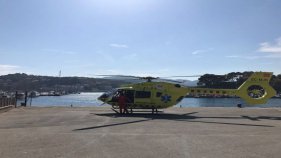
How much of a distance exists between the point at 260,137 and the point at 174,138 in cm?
363

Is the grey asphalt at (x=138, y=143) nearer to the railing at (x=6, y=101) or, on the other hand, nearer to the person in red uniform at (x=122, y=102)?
the person in red uniform at (x=122, y=102)

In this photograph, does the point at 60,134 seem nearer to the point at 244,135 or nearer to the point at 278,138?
the point at 244,135

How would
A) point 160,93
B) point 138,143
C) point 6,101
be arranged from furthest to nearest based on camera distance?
point 6,101 < point 160,93 < point 138,143

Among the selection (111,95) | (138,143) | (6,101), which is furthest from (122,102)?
(138,143)

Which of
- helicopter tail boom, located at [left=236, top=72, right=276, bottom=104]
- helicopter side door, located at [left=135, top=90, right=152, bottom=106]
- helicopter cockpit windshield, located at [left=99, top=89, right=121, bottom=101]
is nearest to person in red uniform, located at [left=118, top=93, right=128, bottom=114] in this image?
helicopter cockpit windshield, located at [left=99, top=89, right=121, bottom=101]

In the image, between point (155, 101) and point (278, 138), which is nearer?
point (278, 138)

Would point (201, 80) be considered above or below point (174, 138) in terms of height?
above

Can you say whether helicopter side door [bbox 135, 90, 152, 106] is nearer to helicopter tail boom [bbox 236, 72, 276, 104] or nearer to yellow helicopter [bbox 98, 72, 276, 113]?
yellow helicopter [bbox 98, 72, 276, 113]

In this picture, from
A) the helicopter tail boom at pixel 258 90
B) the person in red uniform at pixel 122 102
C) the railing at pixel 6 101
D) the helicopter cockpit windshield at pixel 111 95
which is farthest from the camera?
the railing at pixel 6 101

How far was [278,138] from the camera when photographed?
15156 mm

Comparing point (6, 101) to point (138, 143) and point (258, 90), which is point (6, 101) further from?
point (138, 143)

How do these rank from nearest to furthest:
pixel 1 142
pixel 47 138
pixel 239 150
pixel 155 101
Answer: pixel 239 150 → pixel 1 142 → pixel 47 138 → pixel 155 101

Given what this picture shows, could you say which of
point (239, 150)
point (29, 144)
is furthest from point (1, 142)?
point (239, 150)

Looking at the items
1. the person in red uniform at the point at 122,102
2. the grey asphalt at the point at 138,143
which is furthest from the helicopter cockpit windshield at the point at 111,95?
the grey asphalt at the point at 138,143
